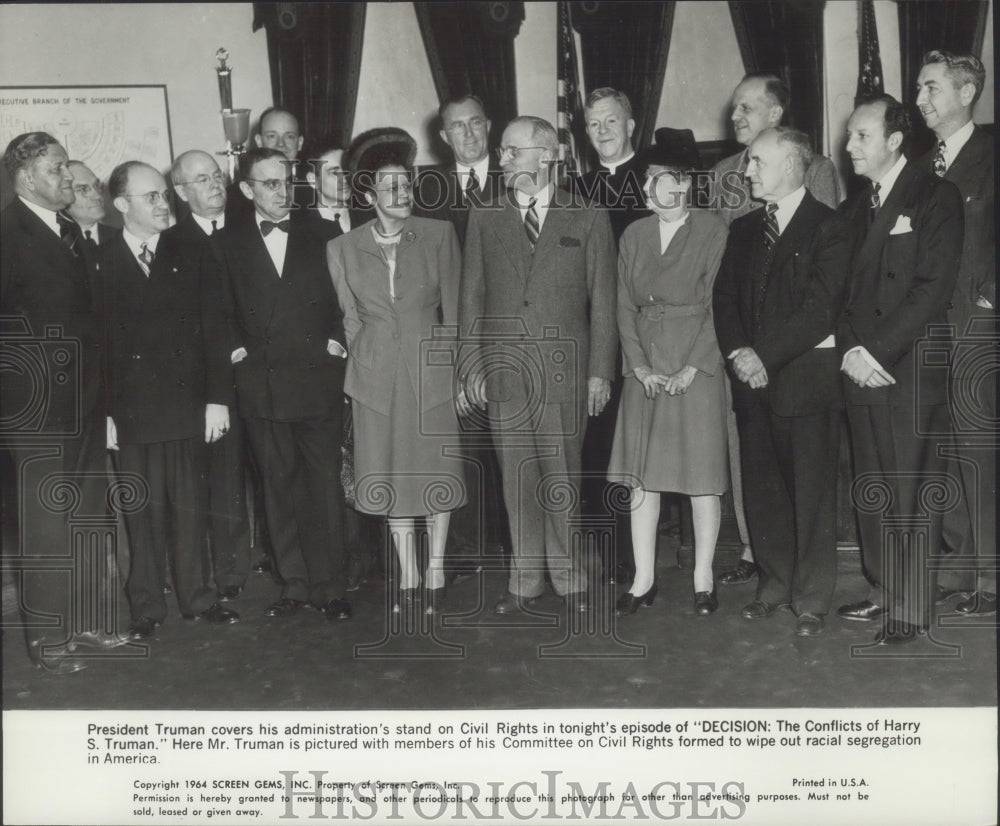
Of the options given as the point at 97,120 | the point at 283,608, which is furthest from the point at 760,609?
the point at 97,120

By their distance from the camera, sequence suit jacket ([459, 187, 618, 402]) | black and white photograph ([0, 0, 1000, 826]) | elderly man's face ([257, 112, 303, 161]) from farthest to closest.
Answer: elderly man's face ([257, 112, 303, 161]) → suit jacket ([459, 187, 618, 402]) → black and white photograph ([0, 0, 1000, 826])

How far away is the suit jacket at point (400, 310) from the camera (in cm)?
384

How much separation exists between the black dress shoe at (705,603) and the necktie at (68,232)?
8.55ft

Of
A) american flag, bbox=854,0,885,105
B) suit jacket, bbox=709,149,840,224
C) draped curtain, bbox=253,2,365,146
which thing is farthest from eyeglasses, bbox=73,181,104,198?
american flag, bbox=854,0,885,105

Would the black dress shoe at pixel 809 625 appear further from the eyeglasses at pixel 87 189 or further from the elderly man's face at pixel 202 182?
the eyeglasses at pixel 87 189

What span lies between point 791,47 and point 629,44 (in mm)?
690

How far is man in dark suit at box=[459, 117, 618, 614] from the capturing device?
148 inches

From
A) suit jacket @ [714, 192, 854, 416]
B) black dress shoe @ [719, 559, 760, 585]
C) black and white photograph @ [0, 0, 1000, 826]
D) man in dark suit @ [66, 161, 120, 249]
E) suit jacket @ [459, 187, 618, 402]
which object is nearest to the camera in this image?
black and white photograph @ [0, 0, 1000, 826]

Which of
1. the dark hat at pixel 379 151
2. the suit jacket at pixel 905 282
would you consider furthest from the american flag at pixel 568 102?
the suit jacket at pixel 905 282

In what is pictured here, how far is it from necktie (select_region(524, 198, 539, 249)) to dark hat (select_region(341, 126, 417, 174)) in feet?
1.71

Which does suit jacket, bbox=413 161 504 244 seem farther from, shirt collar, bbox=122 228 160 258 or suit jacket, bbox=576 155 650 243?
shirt collar, bbox=122 228 160 258

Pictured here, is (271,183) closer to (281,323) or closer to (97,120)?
(281,323)

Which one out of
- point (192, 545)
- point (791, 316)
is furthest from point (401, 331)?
point (791, 316)

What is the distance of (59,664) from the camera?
363 cm
